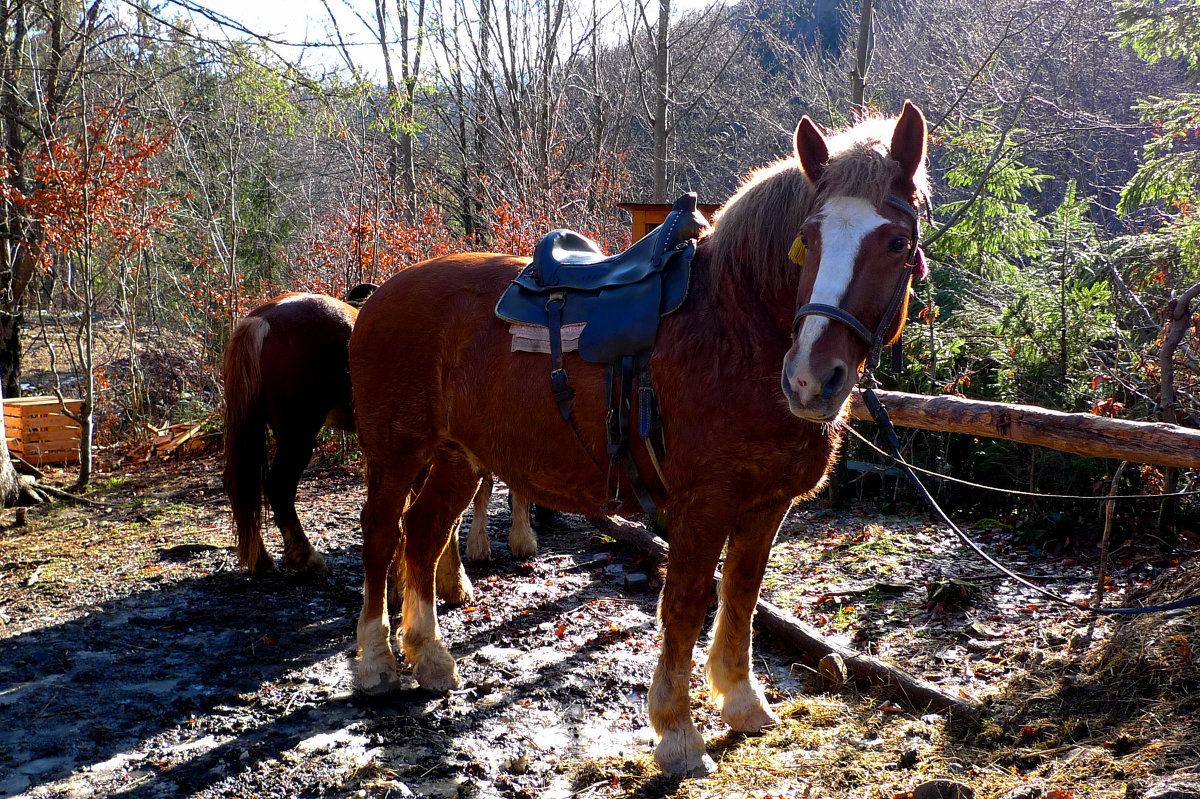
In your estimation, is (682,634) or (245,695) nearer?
(682,634)

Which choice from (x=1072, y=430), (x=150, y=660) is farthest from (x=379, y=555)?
(x=1072, y=430)

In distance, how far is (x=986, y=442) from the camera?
6.43 m

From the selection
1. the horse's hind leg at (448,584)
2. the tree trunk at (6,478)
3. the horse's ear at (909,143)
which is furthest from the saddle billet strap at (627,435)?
the tree trunk at (6,478)

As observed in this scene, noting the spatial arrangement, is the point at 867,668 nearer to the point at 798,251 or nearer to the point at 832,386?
the point at 832,386

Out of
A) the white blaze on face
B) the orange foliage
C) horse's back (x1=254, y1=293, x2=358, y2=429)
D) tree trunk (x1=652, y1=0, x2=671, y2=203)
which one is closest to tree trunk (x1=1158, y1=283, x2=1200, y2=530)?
the white blaze on face

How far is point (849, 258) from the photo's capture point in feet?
7.39

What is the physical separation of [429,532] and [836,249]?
2.45m

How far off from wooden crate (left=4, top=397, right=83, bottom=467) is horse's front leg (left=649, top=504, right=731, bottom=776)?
29.0 ft

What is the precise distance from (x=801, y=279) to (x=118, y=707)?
3.42 m

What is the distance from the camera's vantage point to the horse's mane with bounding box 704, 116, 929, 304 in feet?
7.63

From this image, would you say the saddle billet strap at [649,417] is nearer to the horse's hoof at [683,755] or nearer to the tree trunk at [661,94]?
the horse's hoof at [683,755]

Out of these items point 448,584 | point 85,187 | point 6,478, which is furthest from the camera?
point 85,187

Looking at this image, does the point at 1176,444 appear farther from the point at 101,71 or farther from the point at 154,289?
the point at 154,289

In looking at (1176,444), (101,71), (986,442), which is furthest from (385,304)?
(101,71)
